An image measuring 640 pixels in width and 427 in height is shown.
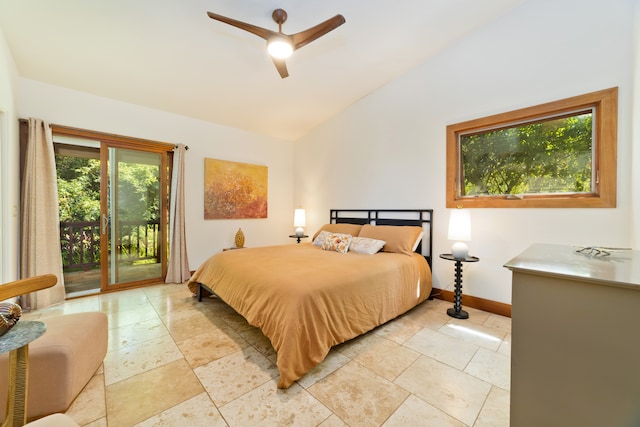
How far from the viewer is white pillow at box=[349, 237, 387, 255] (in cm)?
297

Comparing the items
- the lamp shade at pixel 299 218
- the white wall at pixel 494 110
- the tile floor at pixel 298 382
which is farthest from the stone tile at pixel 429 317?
the lamp shade at pixel 299 218

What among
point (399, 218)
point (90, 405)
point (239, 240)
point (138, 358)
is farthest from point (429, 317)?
point (239, 240)

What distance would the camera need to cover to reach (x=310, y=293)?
1.71 metres

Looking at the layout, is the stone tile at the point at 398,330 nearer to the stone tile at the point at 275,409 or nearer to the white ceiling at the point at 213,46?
the stone tile at the point at 275,409

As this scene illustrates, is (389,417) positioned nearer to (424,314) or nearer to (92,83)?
(424,314)

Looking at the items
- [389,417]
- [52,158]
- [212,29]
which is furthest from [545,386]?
[52,158]

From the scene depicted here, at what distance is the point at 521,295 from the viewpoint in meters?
0.98

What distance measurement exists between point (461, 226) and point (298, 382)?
7.11ft

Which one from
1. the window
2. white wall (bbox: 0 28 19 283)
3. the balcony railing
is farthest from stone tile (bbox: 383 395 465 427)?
the balcony railing

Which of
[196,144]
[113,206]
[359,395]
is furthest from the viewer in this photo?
[196,144]

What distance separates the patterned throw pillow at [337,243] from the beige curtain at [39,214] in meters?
3.20

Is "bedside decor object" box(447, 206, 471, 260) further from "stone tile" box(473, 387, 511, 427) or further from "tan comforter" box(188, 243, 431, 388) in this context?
"stone tile" box(473, 387, 511, 427)

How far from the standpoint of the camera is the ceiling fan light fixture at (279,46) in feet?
6.68

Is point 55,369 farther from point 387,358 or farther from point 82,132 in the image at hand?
point 82,132
